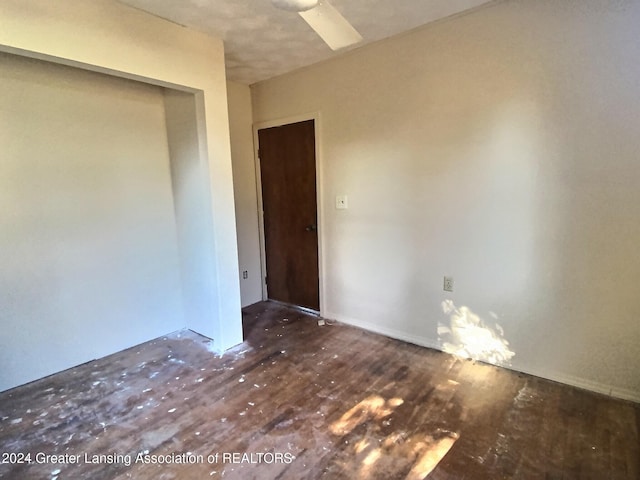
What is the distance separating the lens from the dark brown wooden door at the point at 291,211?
3.38 m

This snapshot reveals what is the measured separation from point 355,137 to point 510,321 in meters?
1.90

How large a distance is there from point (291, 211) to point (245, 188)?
602 mm

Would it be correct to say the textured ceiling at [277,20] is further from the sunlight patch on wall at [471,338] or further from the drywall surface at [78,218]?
the sunlight patch on wall at [471,338]

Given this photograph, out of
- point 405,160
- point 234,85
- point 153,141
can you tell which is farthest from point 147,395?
point 234,85

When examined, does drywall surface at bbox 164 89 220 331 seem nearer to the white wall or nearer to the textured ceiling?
the white wall

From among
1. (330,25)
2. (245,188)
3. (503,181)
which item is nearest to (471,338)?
(503,181)

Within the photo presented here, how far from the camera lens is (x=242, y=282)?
377cm

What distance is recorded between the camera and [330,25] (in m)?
2.14

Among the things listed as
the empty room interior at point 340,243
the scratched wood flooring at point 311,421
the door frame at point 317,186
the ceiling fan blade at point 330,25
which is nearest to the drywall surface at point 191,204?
the empty room interior at point 340,243

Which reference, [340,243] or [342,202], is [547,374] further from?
[342,202]

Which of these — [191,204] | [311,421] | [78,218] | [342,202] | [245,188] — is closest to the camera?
[311,421]

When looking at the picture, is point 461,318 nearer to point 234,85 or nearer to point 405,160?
point 405,160

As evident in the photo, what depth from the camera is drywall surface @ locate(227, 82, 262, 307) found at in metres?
3.56

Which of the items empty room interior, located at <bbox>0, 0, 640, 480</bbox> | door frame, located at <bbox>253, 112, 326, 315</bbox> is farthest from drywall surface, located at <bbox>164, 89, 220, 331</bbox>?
door frame, located at <bbox>253, 112, 326, 315</bbox>
